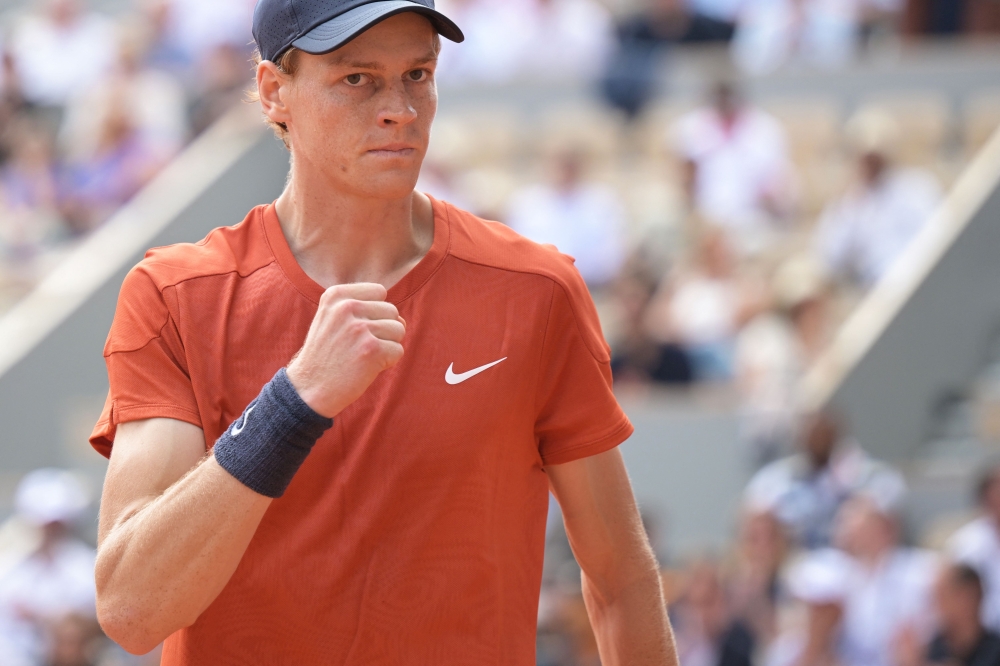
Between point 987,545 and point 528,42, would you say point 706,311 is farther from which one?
point 528,42

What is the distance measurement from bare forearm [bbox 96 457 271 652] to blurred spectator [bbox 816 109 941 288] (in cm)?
763

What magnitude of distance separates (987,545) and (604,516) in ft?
16.4

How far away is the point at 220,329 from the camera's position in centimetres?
229

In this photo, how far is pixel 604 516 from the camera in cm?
244

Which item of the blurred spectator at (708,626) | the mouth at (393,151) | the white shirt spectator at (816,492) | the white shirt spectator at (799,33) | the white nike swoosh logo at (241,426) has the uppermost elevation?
the mouth at (393,151)

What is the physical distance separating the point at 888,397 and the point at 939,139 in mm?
2516

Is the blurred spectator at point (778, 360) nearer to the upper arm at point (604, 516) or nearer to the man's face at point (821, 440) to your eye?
the man's face at point (821, 440)

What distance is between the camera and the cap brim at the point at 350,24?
219 cm

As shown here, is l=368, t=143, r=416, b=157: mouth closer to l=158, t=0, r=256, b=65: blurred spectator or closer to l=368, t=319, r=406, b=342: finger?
l=368, t=319, r=406, b=342: finger

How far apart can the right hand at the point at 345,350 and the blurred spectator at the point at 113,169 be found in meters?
9.22

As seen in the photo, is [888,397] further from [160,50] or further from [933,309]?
[160,50]

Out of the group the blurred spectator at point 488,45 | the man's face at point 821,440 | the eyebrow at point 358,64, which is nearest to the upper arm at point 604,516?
the eyebrow at point 358,64

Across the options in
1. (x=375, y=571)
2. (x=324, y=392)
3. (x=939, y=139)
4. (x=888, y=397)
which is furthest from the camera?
(x=939, y=139)

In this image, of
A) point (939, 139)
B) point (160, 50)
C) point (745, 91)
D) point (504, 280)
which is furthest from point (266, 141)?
point (504, 280)
